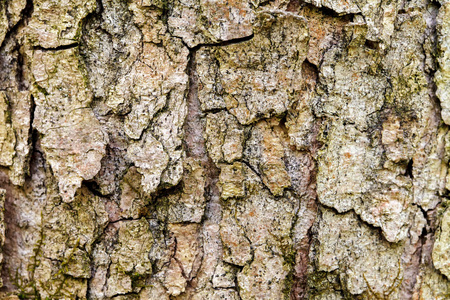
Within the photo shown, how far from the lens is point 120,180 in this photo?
3.98 ft

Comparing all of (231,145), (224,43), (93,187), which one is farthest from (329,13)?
(93,187)

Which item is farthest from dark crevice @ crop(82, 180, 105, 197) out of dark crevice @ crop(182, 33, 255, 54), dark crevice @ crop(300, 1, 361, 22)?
dark crevice @ crop(300, 1, 361, 22)

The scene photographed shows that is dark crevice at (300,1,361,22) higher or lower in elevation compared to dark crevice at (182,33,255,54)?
higher

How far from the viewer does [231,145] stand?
1.18 m

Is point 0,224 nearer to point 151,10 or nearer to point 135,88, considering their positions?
point 135,88

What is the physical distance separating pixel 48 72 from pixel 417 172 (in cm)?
122

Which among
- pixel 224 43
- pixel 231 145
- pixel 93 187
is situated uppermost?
pixel 224 43

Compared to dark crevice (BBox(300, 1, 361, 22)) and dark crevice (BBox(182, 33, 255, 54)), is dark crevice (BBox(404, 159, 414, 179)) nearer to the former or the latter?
dark crevice (BBox(300, 1, 361, 22))

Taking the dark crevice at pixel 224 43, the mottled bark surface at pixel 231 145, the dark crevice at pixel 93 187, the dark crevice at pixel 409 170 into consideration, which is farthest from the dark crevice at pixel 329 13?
the dark crevice at pixel 93 187

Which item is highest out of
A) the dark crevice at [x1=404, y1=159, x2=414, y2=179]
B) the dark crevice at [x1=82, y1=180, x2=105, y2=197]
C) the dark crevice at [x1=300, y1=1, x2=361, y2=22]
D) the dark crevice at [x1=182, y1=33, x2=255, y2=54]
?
the dark crevice at [x1=300, y1=1, x2=361, y2=22]

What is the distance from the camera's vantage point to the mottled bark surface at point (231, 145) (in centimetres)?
116

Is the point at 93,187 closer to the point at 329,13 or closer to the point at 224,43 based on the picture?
the point at 224,43

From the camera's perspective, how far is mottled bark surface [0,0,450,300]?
45.5 inches

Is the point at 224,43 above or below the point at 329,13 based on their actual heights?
below
